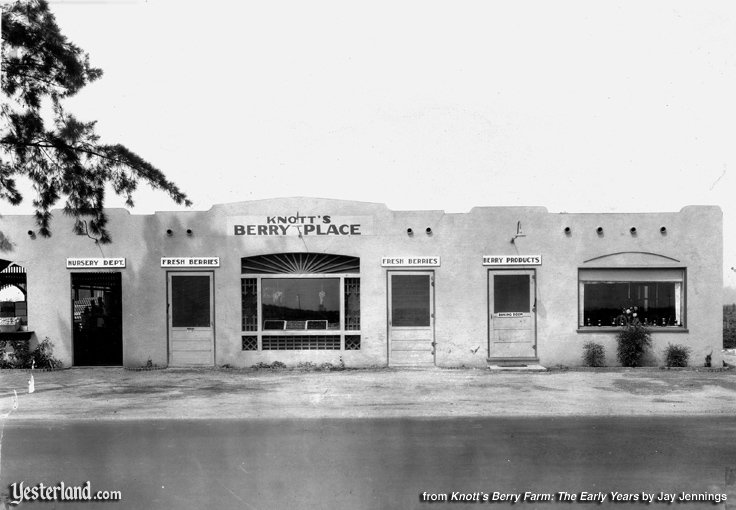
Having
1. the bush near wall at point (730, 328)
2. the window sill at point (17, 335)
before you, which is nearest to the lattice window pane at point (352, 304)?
the window sill at point (17, 335)

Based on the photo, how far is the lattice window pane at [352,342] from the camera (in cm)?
1360

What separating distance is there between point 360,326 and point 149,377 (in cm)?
474

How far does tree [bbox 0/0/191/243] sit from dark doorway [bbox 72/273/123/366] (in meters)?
5.23

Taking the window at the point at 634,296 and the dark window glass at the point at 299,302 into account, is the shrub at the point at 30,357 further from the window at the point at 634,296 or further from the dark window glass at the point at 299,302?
the window at the point at 634,296

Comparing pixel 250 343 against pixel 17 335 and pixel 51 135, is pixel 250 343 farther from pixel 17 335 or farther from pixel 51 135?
pixel 51 135

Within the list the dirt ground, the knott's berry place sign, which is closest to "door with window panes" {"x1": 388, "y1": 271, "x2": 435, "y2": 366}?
the dirt ground

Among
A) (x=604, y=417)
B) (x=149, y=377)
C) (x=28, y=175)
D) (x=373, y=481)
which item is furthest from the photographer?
(x=149, y=377)

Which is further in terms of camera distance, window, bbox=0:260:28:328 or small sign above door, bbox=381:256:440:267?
window, bbox=0:260:28:328

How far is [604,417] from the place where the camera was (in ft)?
28.0

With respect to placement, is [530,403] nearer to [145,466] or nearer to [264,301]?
[145,466]

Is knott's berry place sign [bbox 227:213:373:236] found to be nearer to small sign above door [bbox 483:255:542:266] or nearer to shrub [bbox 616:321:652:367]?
small sign above door [bbox 483:255:542:266]

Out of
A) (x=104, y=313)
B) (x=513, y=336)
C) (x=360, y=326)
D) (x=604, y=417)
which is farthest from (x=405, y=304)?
A: (x=104, y=313)

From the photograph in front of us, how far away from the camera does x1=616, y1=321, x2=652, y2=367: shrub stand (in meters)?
13.2

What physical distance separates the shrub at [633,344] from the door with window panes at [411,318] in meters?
4.35
